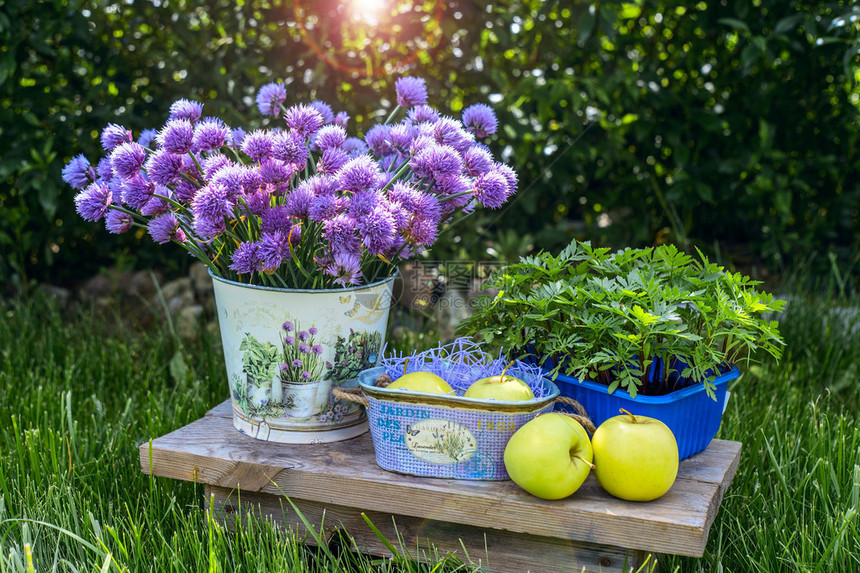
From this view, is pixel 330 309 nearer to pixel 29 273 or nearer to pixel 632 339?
pixel 632 339

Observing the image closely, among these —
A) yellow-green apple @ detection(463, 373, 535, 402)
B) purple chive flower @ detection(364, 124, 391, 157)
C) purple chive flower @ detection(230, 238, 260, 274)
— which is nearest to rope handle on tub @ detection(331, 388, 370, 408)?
yellow-green apple @ detection(463, 373, 535, 402)

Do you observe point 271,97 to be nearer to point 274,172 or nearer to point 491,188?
point 274,172

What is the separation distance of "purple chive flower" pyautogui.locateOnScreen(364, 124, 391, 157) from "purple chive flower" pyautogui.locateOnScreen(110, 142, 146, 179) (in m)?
0.47

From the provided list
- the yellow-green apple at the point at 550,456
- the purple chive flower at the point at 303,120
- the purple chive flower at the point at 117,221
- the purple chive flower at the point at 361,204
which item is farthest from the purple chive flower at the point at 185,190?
the yellow-green apple at the point at 550,456

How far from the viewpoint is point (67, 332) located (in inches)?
107

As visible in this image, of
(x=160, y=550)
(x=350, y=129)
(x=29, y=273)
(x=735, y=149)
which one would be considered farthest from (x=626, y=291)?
(x=29, y=273)

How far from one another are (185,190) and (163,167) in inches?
3.9

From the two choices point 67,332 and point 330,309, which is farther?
point 67,332

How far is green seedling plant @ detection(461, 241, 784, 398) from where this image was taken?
4.42 ft

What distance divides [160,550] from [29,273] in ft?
7.57

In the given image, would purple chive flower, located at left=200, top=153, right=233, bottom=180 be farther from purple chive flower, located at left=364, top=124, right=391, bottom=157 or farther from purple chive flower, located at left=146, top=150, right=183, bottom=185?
purple chive flower, located at left=364, top=124, right=391, bottom=157

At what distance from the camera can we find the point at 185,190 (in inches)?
55.9

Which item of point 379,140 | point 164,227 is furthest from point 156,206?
point 379,140

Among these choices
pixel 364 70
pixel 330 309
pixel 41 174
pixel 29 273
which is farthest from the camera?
pixel 29 273
